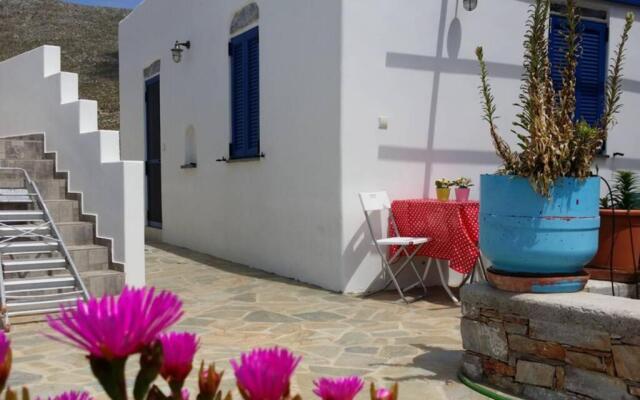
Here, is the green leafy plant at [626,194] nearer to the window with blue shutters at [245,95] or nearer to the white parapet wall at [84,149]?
the white parapet wall at [84,149]

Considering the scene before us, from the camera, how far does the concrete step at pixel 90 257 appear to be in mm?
5504

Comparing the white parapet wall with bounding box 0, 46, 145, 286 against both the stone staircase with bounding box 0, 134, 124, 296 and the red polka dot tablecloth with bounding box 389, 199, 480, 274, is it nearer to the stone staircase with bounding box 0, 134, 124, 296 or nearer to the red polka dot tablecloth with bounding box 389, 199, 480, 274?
the stone staircase with bounding box 0, 134, 124, 296

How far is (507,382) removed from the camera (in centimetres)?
307

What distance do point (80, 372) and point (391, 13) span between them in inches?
160

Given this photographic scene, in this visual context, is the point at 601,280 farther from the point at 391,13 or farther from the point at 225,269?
the point at 225,269

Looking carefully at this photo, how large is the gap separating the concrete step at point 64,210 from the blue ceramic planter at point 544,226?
178 inches

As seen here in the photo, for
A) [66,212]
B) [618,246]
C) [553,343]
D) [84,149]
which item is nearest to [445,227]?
[618,246]

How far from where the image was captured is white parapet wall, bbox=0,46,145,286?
5.50 meters

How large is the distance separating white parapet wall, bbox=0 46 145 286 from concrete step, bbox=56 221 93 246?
0.10 m

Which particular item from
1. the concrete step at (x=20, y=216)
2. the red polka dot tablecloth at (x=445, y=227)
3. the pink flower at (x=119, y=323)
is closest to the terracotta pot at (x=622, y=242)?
the red polka dot tablecloth at (x=445, y=227)

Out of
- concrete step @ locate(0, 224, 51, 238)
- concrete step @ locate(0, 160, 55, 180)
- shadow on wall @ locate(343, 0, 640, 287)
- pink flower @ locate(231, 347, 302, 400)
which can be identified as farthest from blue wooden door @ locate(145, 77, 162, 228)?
pink flower @ locate(231, 347, 302, 400)

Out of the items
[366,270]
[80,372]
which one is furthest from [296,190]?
[80,372]

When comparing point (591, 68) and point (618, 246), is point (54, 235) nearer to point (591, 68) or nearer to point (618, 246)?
point (618, 246)

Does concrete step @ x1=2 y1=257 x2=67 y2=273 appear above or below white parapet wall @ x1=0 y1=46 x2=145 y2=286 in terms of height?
below
